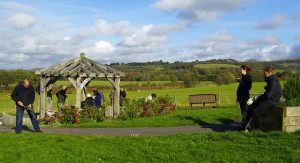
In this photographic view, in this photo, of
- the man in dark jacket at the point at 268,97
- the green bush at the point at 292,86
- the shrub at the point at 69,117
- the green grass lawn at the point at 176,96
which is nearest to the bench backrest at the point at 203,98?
the green grass lawn at the point at 176,96

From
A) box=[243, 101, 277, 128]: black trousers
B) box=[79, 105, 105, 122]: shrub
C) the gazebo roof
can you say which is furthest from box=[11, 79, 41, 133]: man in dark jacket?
box=[243, 101, 277, 128]: black trousers

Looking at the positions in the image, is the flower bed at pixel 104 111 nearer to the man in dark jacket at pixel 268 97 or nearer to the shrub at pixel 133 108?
the shrub at pixel 133 108

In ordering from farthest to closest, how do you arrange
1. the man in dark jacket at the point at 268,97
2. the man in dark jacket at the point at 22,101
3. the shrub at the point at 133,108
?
1. the shrub at the point at 133,108
2. the man in dark jacket at the point at 22,101
3. the man in dark jacket at the point at 268,97

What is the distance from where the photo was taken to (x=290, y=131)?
11391mm

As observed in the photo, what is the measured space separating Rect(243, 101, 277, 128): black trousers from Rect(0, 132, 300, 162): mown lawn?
1009mm

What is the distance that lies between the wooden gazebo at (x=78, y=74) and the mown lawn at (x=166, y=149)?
348 inches

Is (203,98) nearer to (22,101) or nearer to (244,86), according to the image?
(244,86)

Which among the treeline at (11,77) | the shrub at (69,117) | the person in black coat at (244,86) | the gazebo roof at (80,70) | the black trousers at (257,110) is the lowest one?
the shrub at (69,117)

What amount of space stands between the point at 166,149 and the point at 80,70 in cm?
1252

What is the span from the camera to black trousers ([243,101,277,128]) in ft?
38.9

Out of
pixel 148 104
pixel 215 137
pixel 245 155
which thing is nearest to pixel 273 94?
pixel 215 137

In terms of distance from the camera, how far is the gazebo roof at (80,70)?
21.4 meters

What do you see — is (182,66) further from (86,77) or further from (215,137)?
(215,137)

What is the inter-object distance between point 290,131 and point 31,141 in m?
7.23
